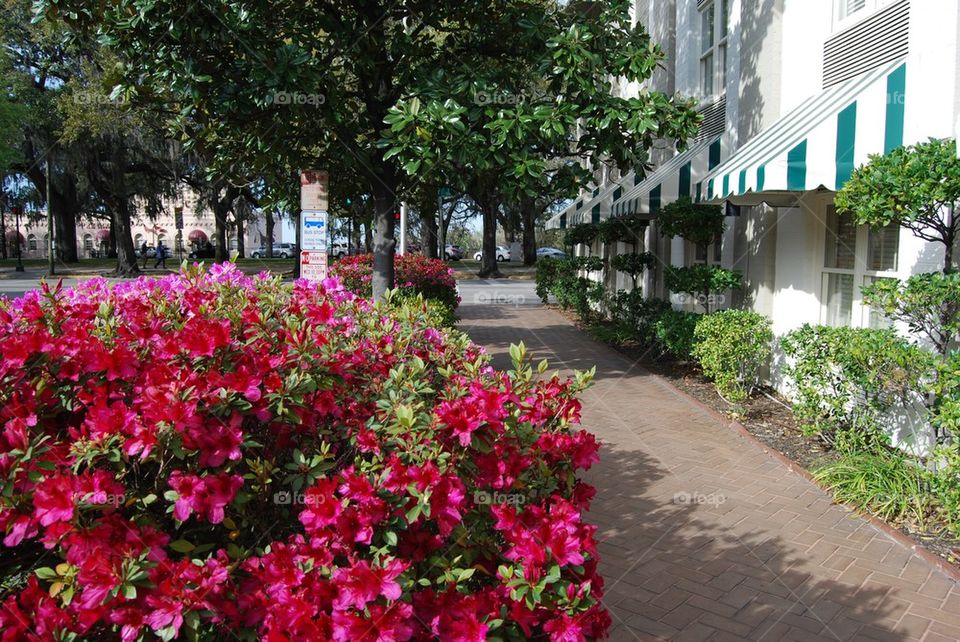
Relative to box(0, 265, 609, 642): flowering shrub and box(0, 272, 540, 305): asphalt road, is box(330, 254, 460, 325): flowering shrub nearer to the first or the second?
box(0, 272, 540, 305): asphalt road

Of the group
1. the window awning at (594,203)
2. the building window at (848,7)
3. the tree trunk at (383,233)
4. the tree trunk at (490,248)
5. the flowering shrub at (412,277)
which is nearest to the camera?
the building window at (848,7)

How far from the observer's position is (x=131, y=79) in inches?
354

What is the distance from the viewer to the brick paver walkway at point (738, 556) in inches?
153

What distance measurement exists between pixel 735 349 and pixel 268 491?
6.72m

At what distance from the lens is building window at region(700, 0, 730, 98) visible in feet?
35.4

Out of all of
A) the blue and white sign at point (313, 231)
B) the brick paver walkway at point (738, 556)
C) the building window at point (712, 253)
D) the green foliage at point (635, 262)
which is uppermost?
the blue and white sign at point (313, 231)

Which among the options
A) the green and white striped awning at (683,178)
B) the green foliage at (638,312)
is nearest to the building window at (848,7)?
the green and white striped awning at (683,178)

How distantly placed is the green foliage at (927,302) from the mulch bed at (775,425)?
138 cm

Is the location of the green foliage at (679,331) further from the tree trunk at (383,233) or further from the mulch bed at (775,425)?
the tree trunk at (383,233)

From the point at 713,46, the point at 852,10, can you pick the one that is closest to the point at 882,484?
the point at 852,10

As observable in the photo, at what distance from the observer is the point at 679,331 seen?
9.92 m

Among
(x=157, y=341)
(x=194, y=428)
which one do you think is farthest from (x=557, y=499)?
(x=157, y=341)

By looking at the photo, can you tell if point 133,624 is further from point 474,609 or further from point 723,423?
point 723,423

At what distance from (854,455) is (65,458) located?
19.0 ft
